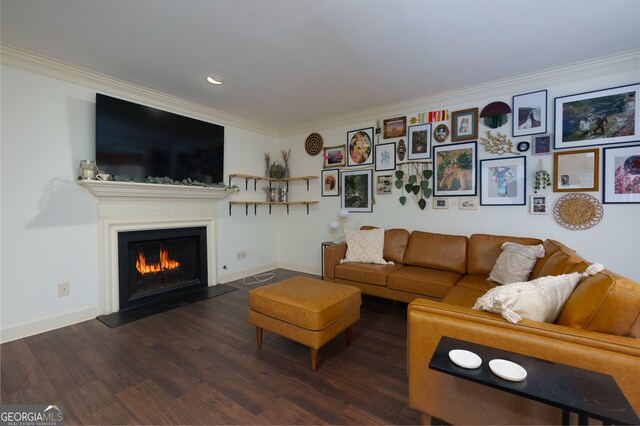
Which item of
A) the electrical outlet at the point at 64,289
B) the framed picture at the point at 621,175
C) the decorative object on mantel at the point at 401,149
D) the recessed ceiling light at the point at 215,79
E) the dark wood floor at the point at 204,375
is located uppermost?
the recessed ceiling light at the point at 215,79

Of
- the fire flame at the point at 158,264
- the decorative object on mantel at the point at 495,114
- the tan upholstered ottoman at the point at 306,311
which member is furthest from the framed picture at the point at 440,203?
the fire flame at the point at 158,264

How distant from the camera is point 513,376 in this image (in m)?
0.94

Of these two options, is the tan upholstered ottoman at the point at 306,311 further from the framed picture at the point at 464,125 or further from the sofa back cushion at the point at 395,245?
the framed picture at the point at 464,125

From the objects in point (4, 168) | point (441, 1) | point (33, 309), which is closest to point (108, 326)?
point (33, 309)

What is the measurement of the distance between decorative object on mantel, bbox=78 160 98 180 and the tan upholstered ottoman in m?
1.99

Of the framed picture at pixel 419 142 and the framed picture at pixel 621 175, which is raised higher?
the framed picture at pixel 419 142

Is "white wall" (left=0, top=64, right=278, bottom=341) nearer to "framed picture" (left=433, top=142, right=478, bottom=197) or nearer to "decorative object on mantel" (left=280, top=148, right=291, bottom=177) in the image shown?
"decorative object on mantel" (left=280, top=148, right=291, bottom=177)

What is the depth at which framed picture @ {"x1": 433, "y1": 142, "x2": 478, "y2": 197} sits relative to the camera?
11.0 feet

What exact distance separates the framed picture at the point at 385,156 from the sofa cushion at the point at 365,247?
3.09 feet

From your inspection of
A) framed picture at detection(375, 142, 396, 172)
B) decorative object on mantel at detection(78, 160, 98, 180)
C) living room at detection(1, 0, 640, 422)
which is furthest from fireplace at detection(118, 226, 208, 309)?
framed picture at detection(375, 142, 396, 172)

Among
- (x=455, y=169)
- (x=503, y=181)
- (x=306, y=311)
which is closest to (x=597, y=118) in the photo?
(x=503, y=181)

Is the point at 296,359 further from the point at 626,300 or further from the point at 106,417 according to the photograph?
the point at 626,300

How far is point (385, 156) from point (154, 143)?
291 cm

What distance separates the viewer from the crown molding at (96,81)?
2453mm
